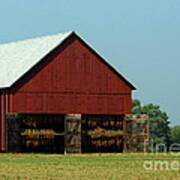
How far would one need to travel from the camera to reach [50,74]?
5722 cm

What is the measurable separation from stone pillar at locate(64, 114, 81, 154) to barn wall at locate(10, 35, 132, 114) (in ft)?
2.68

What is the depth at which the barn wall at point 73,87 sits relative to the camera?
56.4 metres

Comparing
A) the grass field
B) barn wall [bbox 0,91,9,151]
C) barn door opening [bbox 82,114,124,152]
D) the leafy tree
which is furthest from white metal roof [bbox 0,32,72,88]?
the leafy tree

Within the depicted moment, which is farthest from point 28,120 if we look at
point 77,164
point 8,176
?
point 8,176

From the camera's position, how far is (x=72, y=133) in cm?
5725

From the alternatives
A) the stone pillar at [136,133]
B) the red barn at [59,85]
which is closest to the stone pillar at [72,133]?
the red barn at [59,85]

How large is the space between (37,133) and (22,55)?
20.0ft

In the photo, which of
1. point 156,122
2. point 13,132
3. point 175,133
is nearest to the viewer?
point 13,132

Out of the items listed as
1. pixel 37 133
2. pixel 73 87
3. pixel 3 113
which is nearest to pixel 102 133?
pixel 73 87

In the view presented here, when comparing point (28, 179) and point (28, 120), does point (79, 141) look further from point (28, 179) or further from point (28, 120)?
point (28, 179)

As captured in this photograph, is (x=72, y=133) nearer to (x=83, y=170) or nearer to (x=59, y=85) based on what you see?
(x=59, y=85)

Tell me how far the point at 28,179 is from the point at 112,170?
6195 millimetres

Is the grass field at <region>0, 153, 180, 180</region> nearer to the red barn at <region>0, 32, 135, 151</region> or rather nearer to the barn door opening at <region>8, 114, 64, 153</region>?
the barn door opening at <region>8, 114, 64, 153</region>

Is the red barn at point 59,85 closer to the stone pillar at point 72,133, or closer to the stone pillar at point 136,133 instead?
the stone pillar at point 72,133
